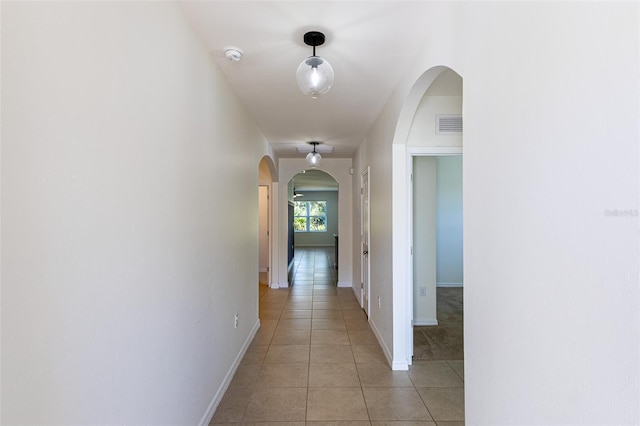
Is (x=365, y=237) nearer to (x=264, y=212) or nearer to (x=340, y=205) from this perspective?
(x=340, y=205)

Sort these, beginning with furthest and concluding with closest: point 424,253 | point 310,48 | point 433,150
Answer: point 424,253, point 433,150, point 310,48

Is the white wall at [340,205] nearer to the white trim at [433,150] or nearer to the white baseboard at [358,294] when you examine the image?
the white baseboard at [358,294]

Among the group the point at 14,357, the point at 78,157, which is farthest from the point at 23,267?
the point at 78,157

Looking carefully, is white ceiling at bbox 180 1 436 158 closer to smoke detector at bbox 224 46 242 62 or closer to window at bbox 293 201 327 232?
smoke detector at bbox 224 46 242 62

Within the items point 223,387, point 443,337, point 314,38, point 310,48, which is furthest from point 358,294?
point 314,38

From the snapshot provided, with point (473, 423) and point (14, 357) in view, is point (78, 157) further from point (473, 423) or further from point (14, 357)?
point (473, 423)

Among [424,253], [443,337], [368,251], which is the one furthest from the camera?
[368,251]

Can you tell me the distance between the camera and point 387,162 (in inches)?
118

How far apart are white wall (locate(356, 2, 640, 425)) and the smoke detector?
4.27 ft

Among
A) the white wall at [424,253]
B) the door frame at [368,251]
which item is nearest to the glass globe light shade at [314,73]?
the door frame at [368,251]

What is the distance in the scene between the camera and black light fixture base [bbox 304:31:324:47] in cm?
181

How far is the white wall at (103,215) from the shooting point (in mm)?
736

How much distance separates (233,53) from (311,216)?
1212 centimetres

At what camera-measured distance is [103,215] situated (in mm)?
1018
